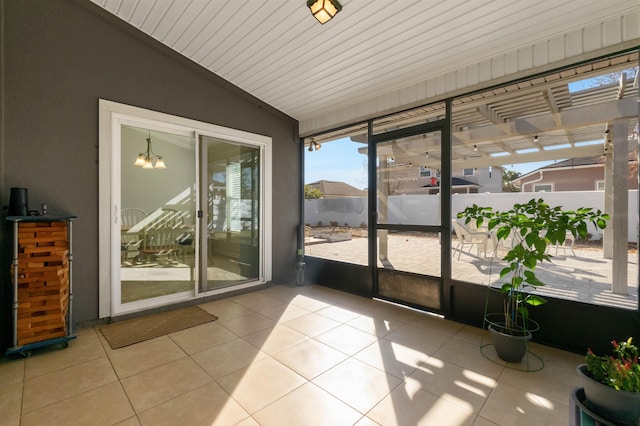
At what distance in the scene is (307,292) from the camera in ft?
14.3

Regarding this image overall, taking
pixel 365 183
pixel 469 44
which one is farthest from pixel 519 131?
pixel 365 183

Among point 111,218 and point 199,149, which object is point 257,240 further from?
point 111,218

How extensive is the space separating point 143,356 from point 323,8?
3.24m

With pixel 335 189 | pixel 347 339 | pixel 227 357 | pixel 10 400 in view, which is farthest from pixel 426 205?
pixel 10 400

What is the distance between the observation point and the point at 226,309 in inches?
142

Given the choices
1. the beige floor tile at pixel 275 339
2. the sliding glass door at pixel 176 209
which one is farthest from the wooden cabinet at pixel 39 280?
the beige floor tile at pixel 275 339

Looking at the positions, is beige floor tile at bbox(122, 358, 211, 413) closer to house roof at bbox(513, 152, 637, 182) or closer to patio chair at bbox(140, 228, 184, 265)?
patio chair at bbox(140, 228, 184, 265)

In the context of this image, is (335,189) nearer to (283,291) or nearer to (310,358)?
(283,291)

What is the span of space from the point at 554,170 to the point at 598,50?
3.24ft

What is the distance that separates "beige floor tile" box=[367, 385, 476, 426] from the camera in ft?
5.57

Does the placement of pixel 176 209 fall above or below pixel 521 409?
above

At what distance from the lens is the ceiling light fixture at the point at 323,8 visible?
231 centimetres

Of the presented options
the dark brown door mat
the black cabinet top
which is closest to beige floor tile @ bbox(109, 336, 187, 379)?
the dark brown door mat

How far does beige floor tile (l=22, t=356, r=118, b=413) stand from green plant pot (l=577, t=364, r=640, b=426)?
2.90 metres
